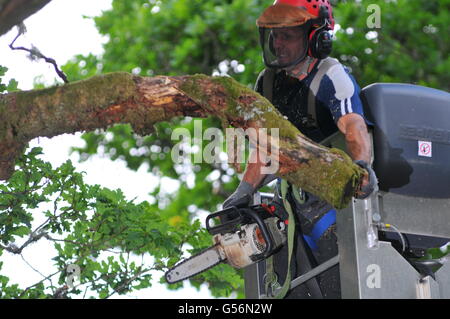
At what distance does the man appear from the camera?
491cm

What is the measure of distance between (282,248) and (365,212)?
48.0 inches

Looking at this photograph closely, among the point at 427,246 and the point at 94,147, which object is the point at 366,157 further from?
the point at 94,147

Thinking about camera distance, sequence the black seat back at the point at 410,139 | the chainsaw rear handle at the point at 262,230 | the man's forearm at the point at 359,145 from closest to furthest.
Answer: the man's forearm at the point at 359,145, the black seat back at the point at 410,139, the chainsaw rear handle at the point at 262,230

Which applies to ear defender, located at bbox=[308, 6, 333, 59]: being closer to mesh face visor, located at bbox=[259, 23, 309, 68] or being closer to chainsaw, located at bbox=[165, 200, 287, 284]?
mesh face visor, located at bbox=[259, 23, 309, 68]

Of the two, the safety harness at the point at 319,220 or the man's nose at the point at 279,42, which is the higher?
the man's nose at the point at 279,42

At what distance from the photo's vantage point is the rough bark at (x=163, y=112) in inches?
164

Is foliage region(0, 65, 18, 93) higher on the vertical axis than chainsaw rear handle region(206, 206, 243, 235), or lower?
higher

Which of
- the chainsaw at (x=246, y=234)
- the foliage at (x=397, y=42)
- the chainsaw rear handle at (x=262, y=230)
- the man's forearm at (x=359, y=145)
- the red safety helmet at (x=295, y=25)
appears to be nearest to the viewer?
the man's forearm at (x=359, y=145)

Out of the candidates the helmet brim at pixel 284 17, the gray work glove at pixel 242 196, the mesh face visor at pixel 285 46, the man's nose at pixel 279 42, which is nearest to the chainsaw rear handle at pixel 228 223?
the gray work glove at pixel 242 196

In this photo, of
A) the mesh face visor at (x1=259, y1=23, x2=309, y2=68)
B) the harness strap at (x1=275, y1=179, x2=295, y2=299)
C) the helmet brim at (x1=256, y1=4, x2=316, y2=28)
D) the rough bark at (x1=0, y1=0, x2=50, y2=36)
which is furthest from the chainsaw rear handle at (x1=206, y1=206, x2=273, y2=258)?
the rough bark at (x1=0, y1=0, x2=50, y2=36)

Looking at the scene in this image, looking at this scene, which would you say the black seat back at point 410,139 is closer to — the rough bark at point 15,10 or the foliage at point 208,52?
the rough bark at point 15,10

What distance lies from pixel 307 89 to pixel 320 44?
32 centimetres

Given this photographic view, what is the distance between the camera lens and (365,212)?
4.30 m

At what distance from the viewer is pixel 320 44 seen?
16.5 feet
